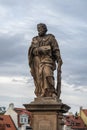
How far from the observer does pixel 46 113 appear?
47.3 feet

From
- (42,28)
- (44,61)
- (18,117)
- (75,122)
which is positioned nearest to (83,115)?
(75,122)

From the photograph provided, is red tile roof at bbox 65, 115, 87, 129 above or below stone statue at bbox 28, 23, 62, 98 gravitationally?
above

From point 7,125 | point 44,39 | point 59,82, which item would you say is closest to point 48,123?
point 59,82

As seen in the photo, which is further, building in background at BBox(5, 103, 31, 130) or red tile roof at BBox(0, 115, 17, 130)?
building in background at BBox(5, 103, 31, 130)

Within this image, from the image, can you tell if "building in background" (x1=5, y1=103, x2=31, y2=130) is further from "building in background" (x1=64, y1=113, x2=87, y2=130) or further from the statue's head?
the statue's head

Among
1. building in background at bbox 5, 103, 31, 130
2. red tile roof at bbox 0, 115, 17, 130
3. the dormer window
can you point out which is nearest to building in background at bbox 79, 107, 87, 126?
building in background at bbox 5, 103, 31, 130

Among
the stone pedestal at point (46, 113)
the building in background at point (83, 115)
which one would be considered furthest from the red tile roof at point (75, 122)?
the stone pedestal at point (46, 113)

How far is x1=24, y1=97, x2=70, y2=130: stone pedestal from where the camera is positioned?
564 inches

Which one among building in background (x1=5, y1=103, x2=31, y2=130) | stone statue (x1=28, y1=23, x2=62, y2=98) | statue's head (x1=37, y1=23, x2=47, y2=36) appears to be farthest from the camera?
building in background (x1=5, y1=103, x2=31, y2=130)

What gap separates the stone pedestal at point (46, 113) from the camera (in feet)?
47.0

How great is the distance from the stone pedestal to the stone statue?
0.29 m

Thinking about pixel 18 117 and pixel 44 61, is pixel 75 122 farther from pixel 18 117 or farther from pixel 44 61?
pixel 44 61

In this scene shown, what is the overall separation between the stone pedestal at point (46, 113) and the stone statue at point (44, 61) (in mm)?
289

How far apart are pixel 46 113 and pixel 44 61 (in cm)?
136
